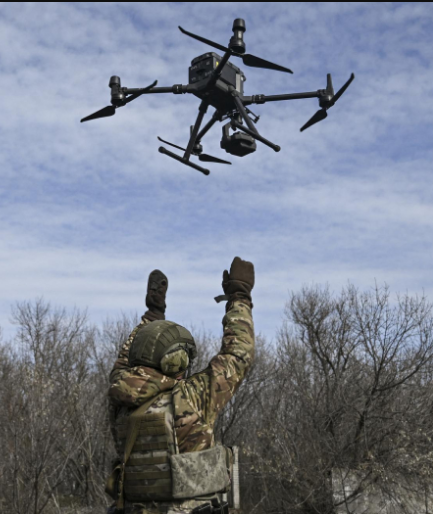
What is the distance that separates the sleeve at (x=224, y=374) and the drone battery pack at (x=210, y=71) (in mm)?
5216

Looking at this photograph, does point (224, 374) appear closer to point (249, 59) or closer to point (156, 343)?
point (156, 343)

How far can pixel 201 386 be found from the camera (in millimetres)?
3227

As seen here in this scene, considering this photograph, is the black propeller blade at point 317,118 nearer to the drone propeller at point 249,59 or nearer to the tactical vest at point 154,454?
the drone propeller at point 249,59

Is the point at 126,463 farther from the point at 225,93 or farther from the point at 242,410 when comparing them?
the point at 242,410

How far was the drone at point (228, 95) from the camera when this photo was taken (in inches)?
304

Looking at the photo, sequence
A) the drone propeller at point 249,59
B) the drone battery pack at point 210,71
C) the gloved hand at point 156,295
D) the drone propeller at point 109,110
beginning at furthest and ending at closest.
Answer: the drone propeller at point 109,110
the drone battery pack at point 210,71
the drone propeller at point 249,59
the gloved hand at point 156,295

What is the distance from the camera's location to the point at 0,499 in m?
12.1

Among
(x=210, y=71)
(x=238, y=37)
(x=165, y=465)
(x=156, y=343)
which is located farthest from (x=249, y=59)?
(x=165, y=465)

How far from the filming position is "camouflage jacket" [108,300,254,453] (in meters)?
3.19

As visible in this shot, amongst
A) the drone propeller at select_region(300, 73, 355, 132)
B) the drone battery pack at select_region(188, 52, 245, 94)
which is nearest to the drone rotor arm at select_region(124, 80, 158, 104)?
the drone battery pack at select_region(188, 52, 245, 94)

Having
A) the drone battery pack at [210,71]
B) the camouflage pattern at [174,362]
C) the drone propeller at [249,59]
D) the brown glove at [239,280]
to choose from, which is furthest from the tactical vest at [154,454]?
the drone battery pack at [210,71]

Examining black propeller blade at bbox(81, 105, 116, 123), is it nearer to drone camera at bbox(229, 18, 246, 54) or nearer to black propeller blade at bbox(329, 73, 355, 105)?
drone camera at bbox(229, 18, 246, 54)

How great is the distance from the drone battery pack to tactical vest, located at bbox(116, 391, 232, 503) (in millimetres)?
5543

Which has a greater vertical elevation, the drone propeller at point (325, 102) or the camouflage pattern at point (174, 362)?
the drone propeller at point (325, 102)
